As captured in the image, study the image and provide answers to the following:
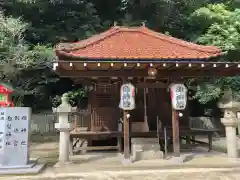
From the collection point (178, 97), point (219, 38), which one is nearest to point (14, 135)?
point (178, 97)

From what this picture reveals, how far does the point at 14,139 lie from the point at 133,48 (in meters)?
5.42

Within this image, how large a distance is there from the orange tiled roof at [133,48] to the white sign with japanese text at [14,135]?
8.67 ft

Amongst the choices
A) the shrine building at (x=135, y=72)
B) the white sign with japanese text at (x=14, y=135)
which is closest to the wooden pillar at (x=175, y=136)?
the shrine building at (x=135, y=72)

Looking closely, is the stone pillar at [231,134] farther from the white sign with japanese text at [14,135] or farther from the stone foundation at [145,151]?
the white sign with japanese text at [14,135]

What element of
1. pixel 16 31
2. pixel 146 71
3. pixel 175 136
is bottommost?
pixel 175 136

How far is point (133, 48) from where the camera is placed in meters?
10.5

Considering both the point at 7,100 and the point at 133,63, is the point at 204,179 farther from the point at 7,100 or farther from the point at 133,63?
the point at 7,100

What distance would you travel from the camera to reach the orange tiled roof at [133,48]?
31.8ft

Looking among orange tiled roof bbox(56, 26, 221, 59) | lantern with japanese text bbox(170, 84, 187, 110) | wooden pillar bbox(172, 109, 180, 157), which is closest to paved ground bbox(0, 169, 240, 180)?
wooden pillar bbox(172, 109, 180, 157)

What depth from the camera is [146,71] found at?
32.2 ft

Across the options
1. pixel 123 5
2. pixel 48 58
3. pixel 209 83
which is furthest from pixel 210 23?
pixel 48 58

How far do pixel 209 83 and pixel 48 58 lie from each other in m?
11.3

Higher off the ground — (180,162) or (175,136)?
(175,136)

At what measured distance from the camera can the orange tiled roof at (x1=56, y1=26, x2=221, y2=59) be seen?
9.68 metres
